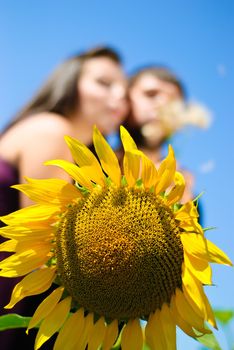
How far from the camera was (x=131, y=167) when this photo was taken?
69cm

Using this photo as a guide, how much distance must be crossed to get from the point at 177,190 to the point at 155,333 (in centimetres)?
16

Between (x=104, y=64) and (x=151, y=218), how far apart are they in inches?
78.3

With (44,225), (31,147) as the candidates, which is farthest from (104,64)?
(44,225)

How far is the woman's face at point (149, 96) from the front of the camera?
262 centimetres

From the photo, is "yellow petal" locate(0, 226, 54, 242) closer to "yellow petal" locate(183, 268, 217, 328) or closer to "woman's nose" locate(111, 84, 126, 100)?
"yellow petal" locate(183, 268, 217, 328)

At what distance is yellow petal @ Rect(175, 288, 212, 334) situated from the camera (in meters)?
0.64

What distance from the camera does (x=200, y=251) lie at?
628 millimetres

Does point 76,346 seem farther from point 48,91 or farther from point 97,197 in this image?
point 48,91

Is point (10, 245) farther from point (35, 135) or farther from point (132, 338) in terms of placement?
point (35, 135)

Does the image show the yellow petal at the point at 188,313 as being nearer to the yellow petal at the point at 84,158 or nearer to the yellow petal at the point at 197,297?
the yellow petal at the point at 197,297

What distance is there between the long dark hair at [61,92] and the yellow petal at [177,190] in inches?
65.0

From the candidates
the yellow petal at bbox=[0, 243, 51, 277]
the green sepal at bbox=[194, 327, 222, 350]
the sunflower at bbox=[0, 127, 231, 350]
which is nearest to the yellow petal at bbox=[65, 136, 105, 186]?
the sunflower at bbox=[0, 127, 231, 350]

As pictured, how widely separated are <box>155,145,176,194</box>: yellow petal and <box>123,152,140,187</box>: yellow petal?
3cm

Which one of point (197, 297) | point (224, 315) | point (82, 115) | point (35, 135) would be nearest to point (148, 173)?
point (197, 297)
